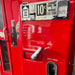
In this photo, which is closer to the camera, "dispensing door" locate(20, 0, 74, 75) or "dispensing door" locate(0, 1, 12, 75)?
"dispensing door" locate(20, 0, 74, 75)

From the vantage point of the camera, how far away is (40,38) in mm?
618

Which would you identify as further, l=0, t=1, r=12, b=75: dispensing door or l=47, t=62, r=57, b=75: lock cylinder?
l=0, t=1, r=12, b=75: dispensing door

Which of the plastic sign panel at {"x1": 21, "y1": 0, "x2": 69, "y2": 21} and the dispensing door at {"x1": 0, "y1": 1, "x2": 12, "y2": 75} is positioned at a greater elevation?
the plastic sign panel at {"x1": 21, "y1": 0, "x2": 69, "y2": 21}

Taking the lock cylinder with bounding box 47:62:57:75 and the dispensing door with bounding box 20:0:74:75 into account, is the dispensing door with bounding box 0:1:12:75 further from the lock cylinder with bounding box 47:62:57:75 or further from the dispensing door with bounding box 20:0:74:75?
the lock cylinder with bounding box 47:62:57:75

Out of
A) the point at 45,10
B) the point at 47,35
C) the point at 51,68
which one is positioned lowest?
→ the point at 51,68

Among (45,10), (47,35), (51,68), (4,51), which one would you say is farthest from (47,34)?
(4,51)

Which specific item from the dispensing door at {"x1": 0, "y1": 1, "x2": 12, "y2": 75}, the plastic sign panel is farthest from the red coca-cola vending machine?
the dispensing door at {"x1": 0, "y1": 1, "x2": 12, "y2": 75}

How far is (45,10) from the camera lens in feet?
1.87

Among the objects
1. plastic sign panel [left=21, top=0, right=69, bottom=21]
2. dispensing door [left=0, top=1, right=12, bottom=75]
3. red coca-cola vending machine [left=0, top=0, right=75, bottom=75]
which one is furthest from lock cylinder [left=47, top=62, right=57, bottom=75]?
dispensing door [left=0, top=1, right=12, bottom=75]

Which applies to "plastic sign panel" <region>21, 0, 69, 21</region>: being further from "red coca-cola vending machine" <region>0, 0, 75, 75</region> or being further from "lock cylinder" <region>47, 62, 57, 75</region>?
"lock cylinder" <region>47, 62, 57, 75</region>

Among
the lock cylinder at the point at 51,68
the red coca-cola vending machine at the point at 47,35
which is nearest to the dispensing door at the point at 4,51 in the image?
the red coca-cola vending machine at the point at 47,35

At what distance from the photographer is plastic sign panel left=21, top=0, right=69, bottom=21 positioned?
0.53 m

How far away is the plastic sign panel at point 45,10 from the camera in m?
0.53

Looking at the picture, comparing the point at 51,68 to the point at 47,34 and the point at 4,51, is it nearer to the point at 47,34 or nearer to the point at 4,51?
the point at 47,34
